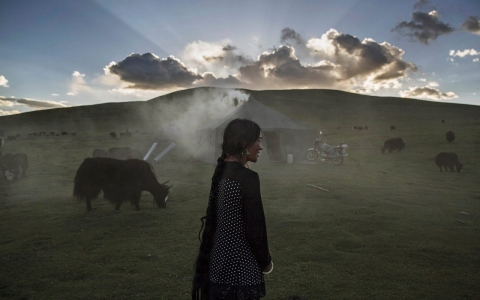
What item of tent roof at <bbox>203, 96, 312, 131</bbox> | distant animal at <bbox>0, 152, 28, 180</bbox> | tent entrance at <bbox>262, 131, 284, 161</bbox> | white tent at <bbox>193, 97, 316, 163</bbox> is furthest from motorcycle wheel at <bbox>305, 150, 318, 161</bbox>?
distant animal at <bbox>0, 152, 28, 180</bbox>

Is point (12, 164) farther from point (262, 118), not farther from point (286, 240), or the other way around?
point (286, 240)

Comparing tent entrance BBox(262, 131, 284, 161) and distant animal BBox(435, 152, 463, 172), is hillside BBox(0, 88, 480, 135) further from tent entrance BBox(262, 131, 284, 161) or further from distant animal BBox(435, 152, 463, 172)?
distant animal BBox(435, 152, 463, 172)

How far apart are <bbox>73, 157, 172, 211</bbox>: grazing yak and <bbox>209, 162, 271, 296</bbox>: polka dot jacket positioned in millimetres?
6996

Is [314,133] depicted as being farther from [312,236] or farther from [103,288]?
[103,288]

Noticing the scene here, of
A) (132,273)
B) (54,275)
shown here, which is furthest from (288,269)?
(54,275)

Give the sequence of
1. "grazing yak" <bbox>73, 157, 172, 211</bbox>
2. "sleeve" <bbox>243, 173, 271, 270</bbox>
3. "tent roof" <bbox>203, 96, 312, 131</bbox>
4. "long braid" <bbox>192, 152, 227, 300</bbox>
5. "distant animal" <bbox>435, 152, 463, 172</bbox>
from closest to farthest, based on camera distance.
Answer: "sleeve" <bbox>243, 173, 271, 270</bbox> < "long braid" <bbox>192, 152, 227, 300</bbox> < "grazing yak" <bbox>73, 157, 172, 211</bbox> < "distant animal" <bbox>435, 152, 463, 172</bbox> < "tent roof" <bbox>203, 96, 312, 131</bbox>

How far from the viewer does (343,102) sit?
89250 mm

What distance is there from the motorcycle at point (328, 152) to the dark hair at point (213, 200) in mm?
19095

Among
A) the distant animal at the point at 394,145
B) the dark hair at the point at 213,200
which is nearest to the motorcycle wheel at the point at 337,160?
the distant animal at the point at 394,145

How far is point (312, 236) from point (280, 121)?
15.9 meters

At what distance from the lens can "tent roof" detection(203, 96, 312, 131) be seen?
20.6 meters

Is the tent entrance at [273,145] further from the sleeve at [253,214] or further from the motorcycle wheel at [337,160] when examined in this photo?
the sleeve at [253,214]

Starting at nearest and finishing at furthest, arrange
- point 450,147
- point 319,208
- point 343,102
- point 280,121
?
1. point 319,208
2. point 280,121
3. point 450,147
4. point 343,102

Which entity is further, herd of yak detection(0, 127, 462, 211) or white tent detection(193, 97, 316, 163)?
white tent detection(193, 97, 316, 163)
